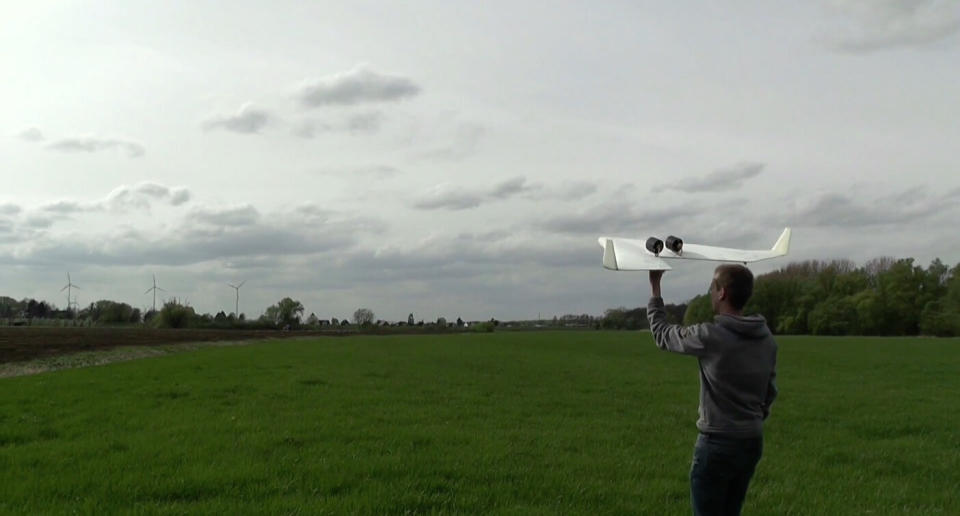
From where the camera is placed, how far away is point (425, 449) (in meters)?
11.7

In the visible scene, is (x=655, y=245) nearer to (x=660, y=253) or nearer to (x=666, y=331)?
(x=660, y=253)

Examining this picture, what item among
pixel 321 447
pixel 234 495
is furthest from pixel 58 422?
pixel 234 495

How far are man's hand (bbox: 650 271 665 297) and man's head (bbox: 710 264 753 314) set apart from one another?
15.3 inches

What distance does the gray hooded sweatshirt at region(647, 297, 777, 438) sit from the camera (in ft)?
16.3

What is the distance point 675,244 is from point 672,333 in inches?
24.6

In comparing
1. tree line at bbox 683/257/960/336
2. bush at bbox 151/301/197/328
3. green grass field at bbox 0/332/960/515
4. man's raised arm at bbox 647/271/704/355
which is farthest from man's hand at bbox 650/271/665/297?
bush at bbox 151/301/197/328

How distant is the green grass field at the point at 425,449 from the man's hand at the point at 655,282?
3785mm

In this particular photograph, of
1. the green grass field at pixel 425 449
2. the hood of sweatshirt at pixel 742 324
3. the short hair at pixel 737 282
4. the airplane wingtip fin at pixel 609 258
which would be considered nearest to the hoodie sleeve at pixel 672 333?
the hood of sweatshirt at pixel 742 324

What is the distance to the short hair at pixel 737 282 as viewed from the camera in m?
4.95

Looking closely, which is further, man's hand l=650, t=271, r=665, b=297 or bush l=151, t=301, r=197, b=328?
bush l=151, t=301, r=197, b=328

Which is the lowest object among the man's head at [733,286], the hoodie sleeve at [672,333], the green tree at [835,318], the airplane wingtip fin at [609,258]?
the green tree at [835,318]

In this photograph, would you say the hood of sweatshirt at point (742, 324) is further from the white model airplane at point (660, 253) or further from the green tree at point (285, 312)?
the green tree at point (285, 312)

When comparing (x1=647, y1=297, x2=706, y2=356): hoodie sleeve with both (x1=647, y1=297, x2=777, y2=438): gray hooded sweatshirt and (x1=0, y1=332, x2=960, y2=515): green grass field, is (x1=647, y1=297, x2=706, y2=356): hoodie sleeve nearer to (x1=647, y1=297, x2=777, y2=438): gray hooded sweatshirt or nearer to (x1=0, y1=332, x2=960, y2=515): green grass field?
(x1=647, y1=297, x2=777, y2=438): gray hooded sweatshirt

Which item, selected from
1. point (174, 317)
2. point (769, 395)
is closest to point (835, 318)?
point (174, 317)
